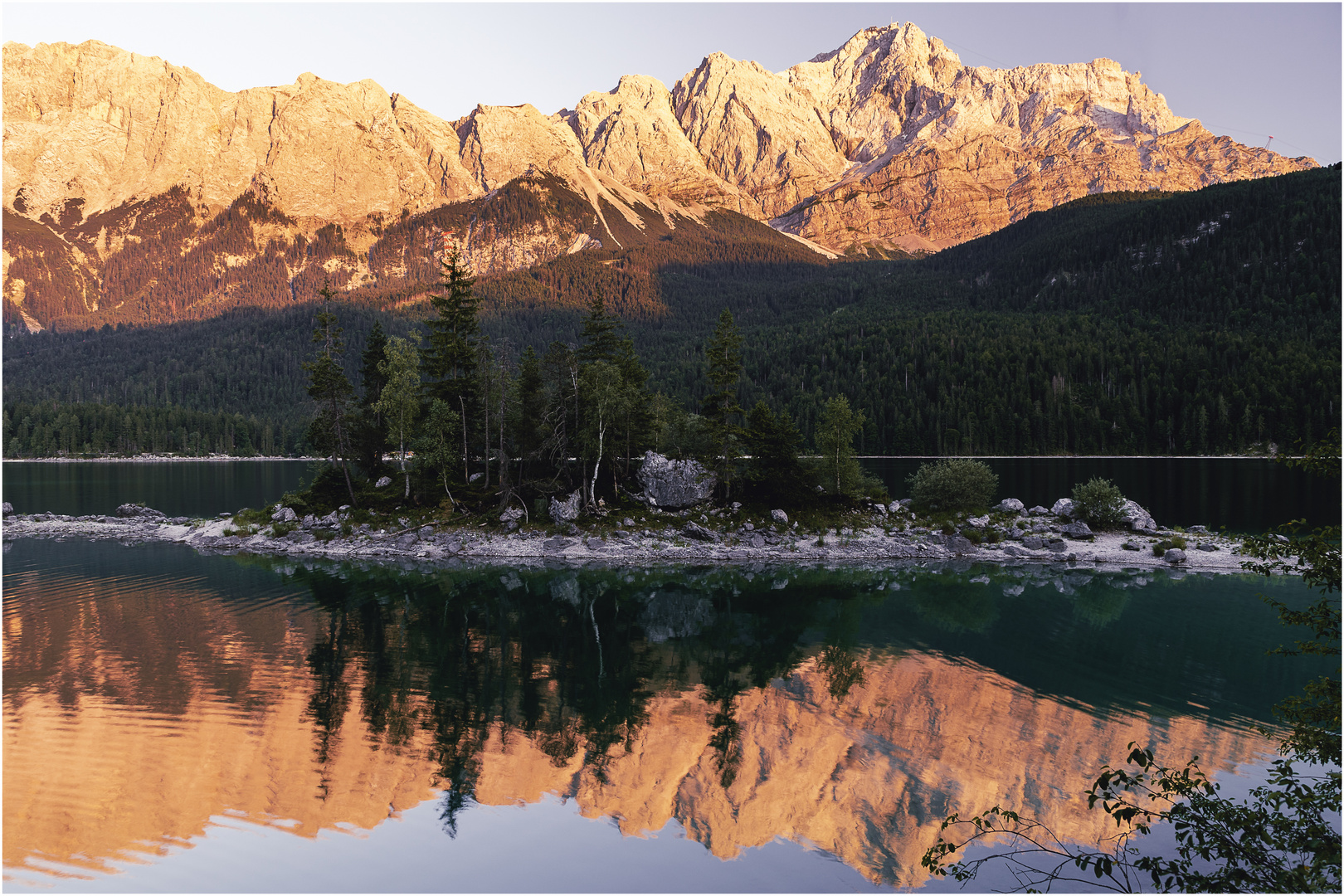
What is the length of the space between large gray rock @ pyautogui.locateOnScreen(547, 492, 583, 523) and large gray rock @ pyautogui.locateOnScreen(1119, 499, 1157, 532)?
47022mm

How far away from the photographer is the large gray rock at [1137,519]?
197 ft

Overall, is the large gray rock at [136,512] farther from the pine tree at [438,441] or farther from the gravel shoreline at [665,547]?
the pine tree at [438,441]

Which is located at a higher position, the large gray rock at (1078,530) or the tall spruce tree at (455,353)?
the tall spruce tree at (455,353)

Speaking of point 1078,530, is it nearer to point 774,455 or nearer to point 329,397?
point 774,455

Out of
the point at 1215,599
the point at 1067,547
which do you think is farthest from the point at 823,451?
the point at 1215,599

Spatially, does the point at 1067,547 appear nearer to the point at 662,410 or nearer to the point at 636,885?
the point at 662,410

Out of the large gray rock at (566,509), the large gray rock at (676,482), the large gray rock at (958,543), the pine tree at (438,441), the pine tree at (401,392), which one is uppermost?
the pine tree at (401,392)

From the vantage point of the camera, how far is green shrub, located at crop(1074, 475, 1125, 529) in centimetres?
6131

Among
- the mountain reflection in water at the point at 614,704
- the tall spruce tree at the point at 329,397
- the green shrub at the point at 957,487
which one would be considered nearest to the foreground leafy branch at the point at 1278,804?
the mountain reflection in water at the point at 614,704

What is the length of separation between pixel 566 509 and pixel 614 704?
3486 centimetres

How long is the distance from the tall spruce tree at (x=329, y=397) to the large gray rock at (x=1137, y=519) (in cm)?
6798

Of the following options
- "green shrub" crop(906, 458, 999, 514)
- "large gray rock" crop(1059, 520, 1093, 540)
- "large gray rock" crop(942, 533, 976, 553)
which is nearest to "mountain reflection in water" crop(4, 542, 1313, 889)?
"large gray rock" crop(942, 533, 976, 553)

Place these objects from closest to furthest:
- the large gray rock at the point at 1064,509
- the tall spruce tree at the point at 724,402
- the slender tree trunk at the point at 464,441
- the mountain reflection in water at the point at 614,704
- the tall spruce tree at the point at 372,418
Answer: the mountain reflection in water at the point at 614,704
the tall spruce tree at the point at 724,402
the large gray rock at the point at 1064,509
the slender tree trunk at the point at 464,441
the tall spruce tree at the point at 372,418

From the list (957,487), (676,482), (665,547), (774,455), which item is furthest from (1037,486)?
(665,547)
